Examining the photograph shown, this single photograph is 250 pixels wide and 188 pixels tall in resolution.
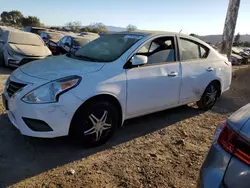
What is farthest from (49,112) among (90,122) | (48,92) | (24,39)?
(24,39)

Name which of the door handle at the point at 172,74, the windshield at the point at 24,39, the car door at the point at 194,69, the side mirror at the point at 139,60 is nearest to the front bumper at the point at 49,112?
the side mirror at the point at 139,60

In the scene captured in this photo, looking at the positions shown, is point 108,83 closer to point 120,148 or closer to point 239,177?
point 120,148

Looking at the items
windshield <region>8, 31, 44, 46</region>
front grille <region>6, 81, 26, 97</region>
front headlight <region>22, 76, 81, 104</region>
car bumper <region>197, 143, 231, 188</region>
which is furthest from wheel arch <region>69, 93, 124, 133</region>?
windshield <region>8, 31, 44, 46</region>

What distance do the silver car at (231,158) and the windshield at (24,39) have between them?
9.27 meters

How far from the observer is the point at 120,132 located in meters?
4.17

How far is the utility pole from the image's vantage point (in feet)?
30.1

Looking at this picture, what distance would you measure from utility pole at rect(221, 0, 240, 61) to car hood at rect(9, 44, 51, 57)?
22.1ft

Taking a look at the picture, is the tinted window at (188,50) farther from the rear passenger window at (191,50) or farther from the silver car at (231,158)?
the silver car at (231,158)

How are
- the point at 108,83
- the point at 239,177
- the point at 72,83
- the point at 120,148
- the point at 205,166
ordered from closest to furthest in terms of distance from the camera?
1. the point at 239,177
2. the point at 205,166
3. the point at 72,83
4. the point at 108,83
5. the point at 120,148

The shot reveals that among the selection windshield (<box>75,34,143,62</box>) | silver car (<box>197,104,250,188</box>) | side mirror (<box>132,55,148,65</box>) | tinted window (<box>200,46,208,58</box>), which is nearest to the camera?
silver car (<box>197,104,250,188</box>)

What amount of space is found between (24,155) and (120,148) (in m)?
1.28

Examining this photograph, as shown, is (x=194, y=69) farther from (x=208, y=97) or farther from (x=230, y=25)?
(x=230, y=25)

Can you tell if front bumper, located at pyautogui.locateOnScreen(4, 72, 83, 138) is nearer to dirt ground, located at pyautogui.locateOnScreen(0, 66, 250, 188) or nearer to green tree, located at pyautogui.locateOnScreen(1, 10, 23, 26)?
dirt ground, located at pyautogui.locateOnScreen(0, 66, 250, 188)

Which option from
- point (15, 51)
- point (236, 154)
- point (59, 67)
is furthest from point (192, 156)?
point (15, 51)
